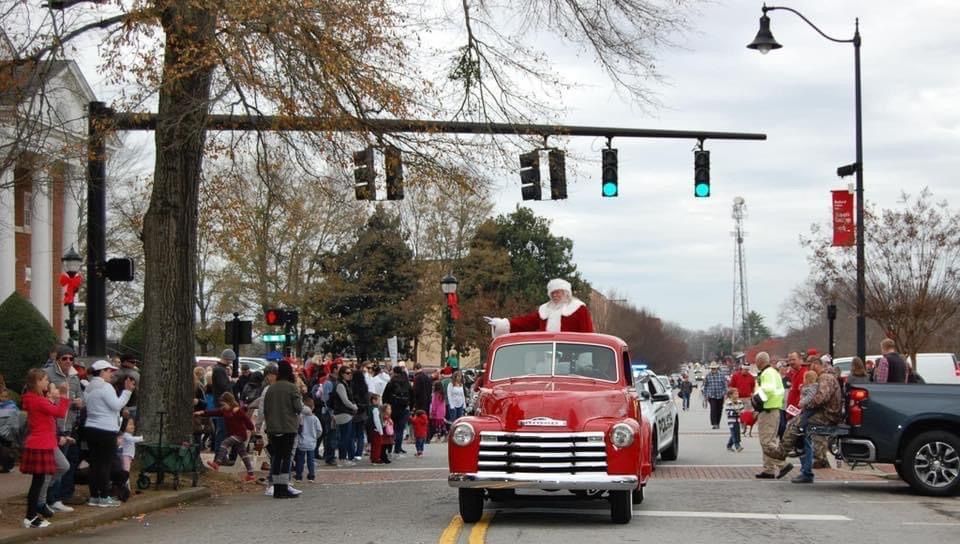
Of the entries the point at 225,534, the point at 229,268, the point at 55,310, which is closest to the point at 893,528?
the point at 225,534

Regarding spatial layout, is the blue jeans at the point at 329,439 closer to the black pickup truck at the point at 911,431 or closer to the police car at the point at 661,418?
the police car at the point at 661,418

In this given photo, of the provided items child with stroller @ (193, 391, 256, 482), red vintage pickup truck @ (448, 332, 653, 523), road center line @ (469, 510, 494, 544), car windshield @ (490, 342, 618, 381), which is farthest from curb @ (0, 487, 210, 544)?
car windshield @ (490, 342, 618, 381)

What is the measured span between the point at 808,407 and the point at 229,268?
143ft

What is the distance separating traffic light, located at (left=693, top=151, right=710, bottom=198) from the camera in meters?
23.5

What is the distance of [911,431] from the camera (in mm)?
17531

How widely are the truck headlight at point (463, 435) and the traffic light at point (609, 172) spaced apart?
33.3 feet

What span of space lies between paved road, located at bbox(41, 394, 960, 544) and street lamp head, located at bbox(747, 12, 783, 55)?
9927mm

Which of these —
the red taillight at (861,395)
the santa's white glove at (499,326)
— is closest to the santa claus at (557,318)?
the santa's white glove at (499,326)

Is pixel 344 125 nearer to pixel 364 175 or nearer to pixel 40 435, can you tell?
pixel 364 175

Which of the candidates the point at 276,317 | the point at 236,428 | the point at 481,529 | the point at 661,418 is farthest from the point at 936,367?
the point at 481,529

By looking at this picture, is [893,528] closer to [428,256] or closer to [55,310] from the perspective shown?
[55,310]

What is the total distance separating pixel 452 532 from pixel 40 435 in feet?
14.6

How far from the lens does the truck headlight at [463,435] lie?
13.5 meters

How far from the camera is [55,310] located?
51.5 metres
